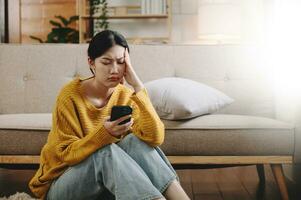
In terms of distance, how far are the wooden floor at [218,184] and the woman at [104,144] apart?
0.76 metres

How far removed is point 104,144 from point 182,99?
0.57 meters

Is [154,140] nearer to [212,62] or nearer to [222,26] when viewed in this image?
[212,62]

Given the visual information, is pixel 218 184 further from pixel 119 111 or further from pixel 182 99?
pixel 119 111

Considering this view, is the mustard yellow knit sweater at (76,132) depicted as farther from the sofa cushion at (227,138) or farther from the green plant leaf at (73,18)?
the green plant leaf at (73,18)

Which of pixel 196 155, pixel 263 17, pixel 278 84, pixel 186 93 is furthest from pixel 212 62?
pixel 263 17

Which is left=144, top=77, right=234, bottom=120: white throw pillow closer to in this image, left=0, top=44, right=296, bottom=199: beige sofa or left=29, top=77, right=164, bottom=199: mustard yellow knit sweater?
left=0, top=44, right=296, bottom=199: beige sofa

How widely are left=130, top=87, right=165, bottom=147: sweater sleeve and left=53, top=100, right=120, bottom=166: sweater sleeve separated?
4.0 inches

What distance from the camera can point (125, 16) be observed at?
12.1ft

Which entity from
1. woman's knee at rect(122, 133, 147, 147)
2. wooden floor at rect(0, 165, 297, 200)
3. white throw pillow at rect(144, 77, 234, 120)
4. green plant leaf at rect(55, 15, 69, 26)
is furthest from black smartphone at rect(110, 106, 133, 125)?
green plant leaf at rect(55, 15, 69, 26)

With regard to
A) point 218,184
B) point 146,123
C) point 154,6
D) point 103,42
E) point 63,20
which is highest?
point 154,6

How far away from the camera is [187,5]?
374 cm

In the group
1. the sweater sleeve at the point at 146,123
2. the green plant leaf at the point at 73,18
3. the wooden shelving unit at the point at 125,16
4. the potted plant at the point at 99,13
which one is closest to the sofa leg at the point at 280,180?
the sweater sleeve at the point at 146,123

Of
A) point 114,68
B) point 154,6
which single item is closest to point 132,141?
point 114,68

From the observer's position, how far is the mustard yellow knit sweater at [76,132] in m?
1.21
